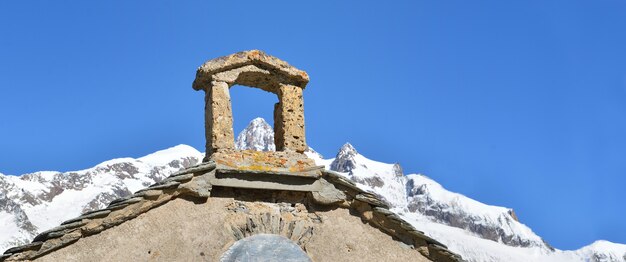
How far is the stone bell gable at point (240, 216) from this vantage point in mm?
9609

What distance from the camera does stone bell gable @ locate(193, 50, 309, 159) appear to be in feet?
38.3

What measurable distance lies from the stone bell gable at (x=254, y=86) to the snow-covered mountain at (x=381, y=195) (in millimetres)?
66555

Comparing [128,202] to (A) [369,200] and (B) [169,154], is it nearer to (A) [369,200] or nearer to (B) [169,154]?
(A) [369,200]

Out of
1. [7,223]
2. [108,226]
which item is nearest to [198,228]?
[108,226]

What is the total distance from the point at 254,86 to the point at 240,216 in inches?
108

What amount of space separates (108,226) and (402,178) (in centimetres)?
10373

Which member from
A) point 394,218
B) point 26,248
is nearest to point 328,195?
point 394,218

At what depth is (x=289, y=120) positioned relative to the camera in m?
12.2

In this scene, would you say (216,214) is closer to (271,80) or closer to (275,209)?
(275,209)

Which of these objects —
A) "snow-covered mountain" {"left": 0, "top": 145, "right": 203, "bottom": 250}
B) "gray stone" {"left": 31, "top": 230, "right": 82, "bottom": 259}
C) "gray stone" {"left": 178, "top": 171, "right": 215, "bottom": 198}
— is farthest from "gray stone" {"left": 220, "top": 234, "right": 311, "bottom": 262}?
"snow-covered mountain" {"left": 0, "top": 145, "right": 203, "bottom": 250}

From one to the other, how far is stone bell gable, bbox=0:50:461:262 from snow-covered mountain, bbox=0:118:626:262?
219 ft

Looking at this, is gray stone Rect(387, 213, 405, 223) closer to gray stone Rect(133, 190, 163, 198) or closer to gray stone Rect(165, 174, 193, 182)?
gray stone Rect(165, 174, 193, 182)

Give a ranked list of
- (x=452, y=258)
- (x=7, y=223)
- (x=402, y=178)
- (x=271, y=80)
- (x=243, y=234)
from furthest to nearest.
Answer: (x=402, y=178) → (x=7, y=223) → (x=271, y=80) → (x=452, y=258) → (x=243, y=234)

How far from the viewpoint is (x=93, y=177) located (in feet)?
332
